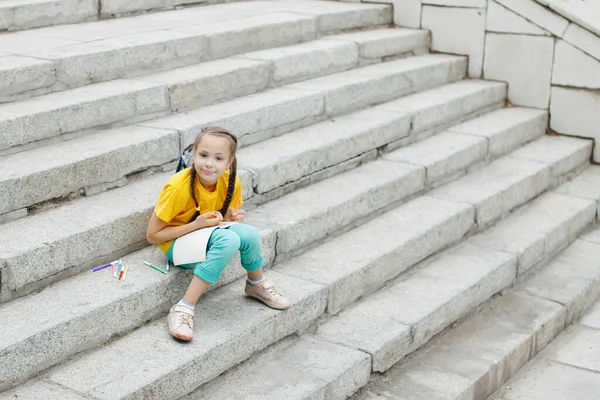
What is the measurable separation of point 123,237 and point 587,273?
3006 millimetres

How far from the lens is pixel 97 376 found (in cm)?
360

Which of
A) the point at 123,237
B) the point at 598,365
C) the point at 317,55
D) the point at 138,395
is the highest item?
the point at 317,55

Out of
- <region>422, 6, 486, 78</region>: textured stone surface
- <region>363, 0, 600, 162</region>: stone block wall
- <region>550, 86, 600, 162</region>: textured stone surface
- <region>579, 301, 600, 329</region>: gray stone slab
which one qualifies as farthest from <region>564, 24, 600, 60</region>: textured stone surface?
<region>579, 301, 600, 329</region>: gray stone slab

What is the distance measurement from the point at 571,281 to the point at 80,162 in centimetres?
304

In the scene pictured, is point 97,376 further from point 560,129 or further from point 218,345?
point 560,129

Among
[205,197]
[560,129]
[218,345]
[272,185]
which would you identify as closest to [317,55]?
[272,185]

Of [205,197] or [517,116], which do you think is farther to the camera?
[517,116]

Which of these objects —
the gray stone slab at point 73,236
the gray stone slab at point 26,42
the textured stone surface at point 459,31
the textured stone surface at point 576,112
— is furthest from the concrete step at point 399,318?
the gray stone slab at point 26,42

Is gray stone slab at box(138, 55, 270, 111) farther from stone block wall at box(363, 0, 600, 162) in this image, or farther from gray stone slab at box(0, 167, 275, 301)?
stone block wall at box(363, 0, 600, 162)

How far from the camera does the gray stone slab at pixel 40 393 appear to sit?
3.45 meters

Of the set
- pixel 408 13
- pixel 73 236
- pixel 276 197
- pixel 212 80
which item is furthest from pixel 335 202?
pixel 408 13

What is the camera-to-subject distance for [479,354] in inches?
185

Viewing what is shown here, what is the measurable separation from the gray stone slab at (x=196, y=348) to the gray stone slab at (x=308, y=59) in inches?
80.8

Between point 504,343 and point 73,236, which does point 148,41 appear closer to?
point 73,236
